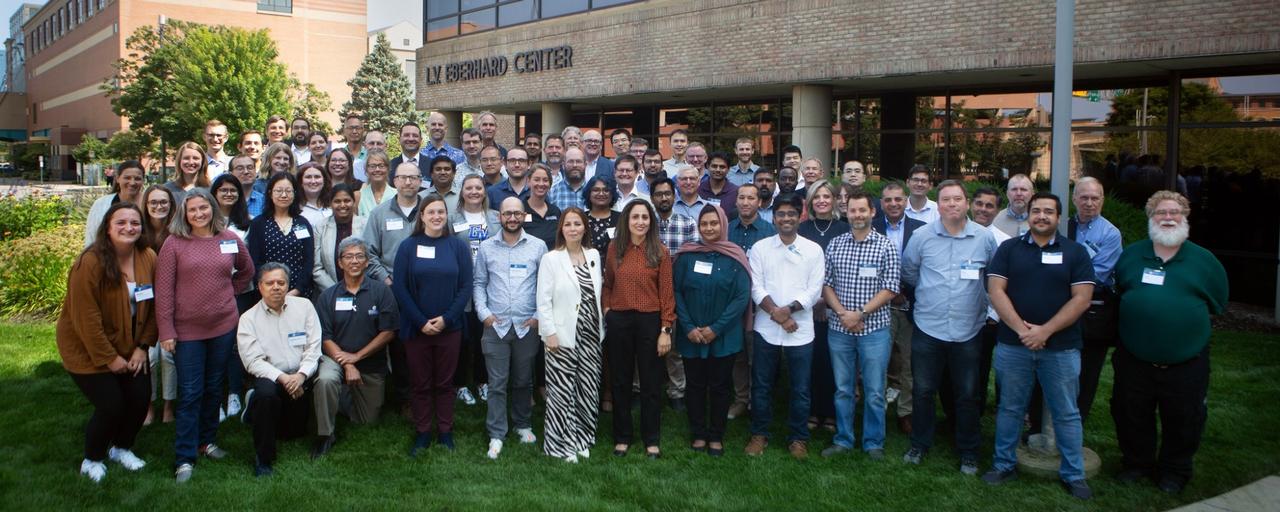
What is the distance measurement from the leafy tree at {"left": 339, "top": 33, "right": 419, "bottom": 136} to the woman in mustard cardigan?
5578 centimetres

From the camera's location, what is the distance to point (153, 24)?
5834 cm

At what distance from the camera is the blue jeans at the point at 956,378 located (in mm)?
5734

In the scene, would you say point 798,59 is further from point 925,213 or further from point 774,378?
point 774,378

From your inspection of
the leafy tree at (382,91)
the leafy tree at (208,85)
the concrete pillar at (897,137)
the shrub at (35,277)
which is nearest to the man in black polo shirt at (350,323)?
the shrub at (35,277)

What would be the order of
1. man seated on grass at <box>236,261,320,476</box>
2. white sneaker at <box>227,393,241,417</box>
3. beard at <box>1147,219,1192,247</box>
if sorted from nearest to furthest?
beard at <box>1147,219,1192,247</box> → man seated on grass at <box>236,261,320,476</box> → white sneaker at <box>227,393,241,417</box>

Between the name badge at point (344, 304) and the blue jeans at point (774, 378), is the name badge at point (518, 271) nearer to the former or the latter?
the name badge at point (344, 304)

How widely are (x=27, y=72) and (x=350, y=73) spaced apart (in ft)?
164

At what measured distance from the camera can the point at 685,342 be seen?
617 cm

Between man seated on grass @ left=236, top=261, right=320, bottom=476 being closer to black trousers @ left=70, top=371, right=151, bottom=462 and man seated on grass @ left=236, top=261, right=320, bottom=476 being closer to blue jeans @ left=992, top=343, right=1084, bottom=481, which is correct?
black trousers @ left=70, top=371, right=151, bottom=462

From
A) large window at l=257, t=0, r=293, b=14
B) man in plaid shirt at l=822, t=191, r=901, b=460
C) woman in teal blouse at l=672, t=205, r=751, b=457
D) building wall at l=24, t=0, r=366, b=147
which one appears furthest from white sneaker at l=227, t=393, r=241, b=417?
large window at l=257, t=0, r=293, b=14

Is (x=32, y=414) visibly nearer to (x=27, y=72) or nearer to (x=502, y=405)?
(x=502, y=405)

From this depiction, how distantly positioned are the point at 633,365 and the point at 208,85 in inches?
1443

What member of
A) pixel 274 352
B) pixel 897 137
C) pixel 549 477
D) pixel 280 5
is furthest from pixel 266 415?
pixel 280 5

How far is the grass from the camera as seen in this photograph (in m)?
5.31
